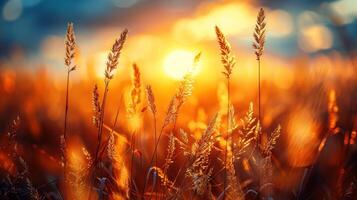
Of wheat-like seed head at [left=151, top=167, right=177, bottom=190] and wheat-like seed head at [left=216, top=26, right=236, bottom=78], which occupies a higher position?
wheat-like seed head at [left=216, top=26, right=236, bottom=78]

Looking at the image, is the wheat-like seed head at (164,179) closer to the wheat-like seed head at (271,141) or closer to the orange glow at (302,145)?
the wheat-like seed head at (271,141)

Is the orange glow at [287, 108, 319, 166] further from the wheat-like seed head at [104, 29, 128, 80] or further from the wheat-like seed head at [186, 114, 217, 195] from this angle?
the wheat-like seed head at [104, 29, 128, 80]

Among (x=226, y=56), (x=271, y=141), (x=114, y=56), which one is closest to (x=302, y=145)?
(x=271, y=141)

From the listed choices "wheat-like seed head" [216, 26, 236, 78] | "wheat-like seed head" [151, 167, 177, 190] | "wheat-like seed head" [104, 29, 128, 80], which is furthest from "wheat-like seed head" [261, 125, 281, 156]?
"wheat-like seed head" [104, 29, 128, 80]

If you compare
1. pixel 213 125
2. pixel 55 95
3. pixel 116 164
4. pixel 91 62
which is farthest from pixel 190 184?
pixel 55 95

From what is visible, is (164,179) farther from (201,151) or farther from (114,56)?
(114,56)

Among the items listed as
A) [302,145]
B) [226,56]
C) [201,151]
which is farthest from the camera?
[302,145]

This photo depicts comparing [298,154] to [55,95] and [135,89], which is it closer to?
[135,89]
